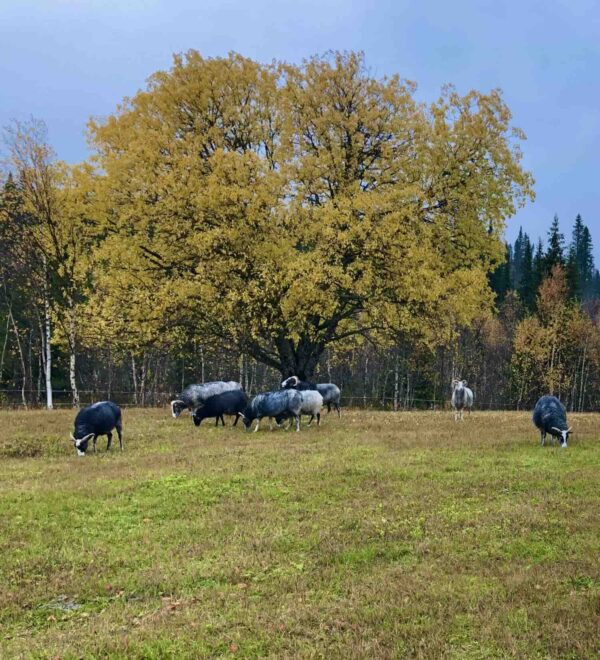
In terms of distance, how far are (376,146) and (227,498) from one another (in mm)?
21793

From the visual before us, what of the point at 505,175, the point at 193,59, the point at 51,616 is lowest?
the point at 51,616

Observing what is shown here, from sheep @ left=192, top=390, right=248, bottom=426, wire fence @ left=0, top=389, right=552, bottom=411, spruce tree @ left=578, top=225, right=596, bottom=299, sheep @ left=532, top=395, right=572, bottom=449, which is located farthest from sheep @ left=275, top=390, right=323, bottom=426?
spruce tree @ left=578, top=225, right=596, bottom=299

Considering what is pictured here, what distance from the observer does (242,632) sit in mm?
6301

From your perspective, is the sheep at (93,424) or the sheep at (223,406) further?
the sheep at (223,406)

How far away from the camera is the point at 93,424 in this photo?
699 inches

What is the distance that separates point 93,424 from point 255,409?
6.41 m

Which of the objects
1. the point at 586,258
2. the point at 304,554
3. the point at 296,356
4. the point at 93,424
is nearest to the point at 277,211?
the point at 296,356

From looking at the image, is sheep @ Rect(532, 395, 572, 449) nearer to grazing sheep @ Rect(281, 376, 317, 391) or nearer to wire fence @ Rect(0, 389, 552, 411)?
grazing sheep @ Rect(281, 376, 317, 391)

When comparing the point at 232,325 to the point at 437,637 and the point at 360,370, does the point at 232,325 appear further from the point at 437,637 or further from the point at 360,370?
the point at 360,370

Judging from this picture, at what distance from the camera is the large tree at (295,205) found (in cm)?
2580

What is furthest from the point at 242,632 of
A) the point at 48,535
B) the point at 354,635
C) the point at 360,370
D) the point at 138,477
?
the point at 360,370

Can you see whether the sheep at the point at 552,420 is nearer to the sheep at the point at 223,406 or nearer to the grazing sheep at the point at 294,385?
the grazing sheep at the point at 294,385

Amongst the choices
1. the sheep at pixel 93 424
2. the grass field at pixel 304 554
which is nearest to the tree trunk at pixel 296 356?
the sheep at pixel 93 424

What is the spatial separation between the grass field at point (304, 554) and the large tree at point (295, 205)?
11.0 meters
